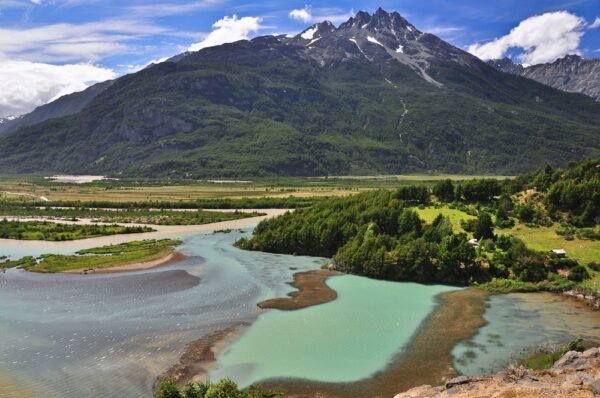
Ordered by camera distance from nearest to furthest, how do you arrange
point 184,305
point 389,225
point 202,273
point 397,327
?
point 397,327
point 184,305
point 202,273
point 389,225

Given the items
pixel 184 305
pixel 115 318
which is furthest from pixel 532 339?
pixel 115 318

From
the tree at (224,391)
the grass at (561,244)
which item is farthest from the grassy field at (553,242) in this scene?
the tree at (224,391)

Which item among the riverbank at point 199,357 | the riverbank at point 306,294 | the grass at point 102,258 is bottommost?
the riverbank at point 199,357

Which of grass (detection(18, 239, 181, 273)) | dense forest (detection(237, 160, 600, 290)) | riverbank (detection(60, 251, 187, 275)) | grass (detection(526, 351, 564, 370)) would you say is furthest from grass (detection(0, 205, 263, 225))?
grass (detection(526, 351, 564, 370))

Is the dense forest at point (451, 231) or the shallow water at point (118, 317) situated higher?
the dense forest at point (451, 231)

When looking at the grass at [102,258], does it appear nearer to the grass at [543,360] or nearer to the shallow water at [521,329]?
the shallow water at [521,329]

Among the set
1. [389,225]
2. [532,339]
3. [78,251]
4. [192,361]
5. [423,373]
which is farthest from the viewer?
[78,251]

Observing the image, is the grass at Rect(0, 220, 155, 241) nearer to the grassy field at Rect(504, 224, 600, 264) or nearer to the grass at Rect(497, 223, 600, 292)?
the grassy field at Rect(504, 224, 600, 264)

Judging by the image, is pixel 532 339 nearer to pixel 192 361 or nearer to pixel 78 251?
pixel 192 361
